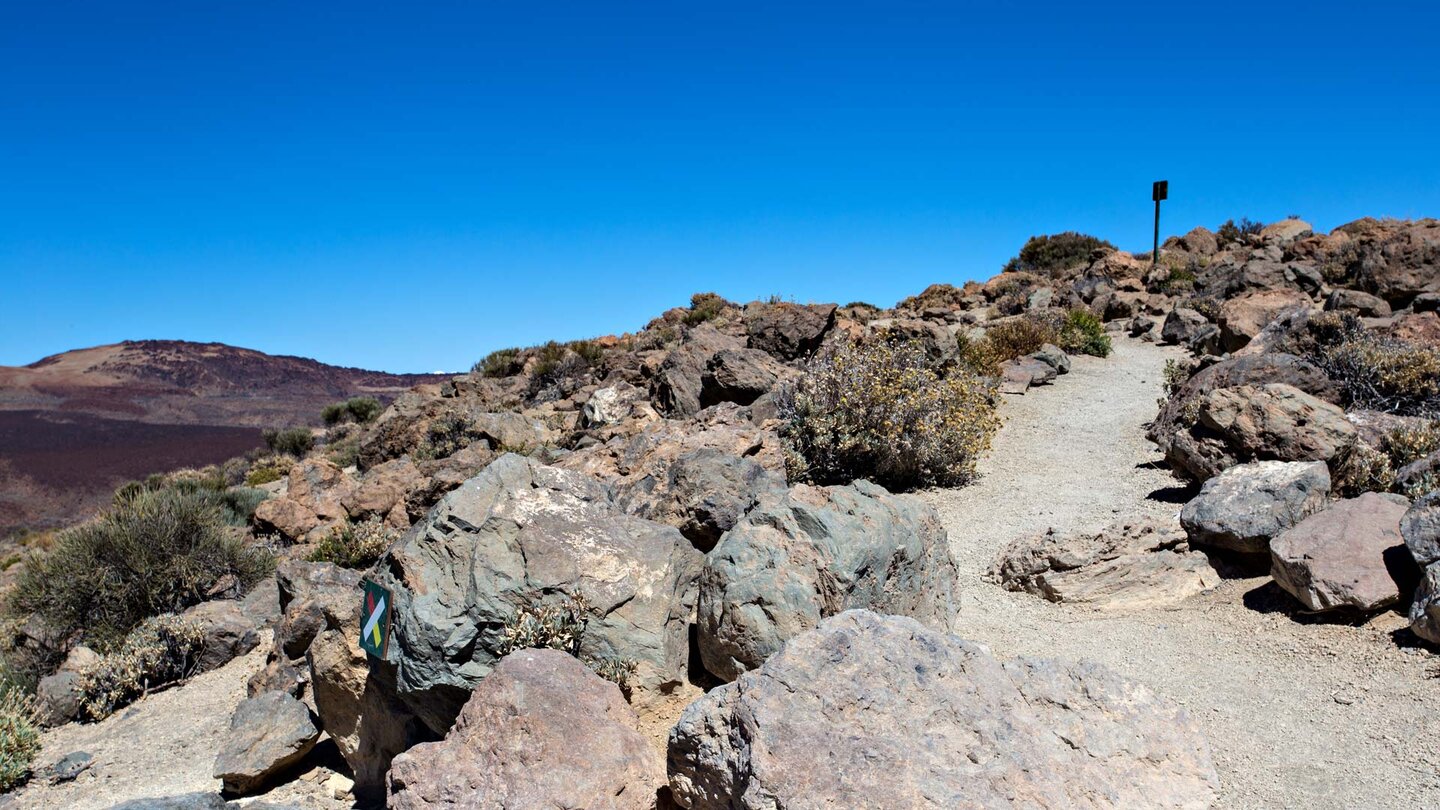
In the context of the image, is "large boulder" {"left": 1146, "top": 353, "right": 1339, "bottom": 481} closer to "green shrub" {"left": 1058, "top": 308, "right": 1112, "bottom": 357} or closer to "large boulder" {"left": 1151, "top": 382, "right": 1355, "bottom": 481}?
"large boulder" {"left": 1151, "top": 382, "right": 1355, "bottom": 481}

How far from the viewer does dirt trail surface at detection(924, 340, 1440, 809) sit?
4262mm

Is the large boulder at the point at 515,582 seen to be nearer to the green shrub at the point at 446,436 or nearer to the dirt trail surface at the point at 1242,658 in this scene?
the dirt trail surface at the point at 1242,658

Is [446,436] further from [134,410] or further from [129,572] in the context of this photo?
[134,410]

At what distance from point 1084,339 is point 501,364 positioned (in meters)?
16.1

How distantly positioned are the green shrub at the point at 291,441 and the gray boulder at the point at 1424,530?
25.3m

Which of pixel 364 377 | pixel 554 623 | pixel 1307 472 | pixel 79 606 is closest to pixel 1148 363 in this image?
pixel 1307 472

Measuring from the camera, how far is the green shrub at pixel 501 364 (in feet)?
82.3

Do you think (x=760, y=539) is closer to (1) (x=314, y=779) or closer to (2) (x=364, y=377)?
(1) (x=314, y=779)

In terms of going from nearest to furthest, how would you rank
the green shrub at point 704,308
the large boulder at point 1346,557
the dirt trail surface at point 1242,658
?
the dirt trail surface at point 1242,658 → the large boulder at point 1346,557 → the green shrub at point 704,308

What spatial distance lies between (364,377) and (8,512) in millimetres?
39859

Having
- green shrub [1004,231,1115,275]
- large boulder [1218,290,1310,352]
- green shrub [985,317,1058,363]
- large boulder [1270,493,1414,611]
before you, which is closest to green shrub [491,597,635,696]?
large boulder [1270,493,1414,611]

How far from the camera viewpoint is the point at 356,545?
33.6 ft

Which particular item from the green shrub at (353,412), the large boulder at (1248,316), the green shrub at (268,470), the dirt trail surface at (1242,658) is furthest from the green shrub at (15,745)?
the green shrub at (353,412)

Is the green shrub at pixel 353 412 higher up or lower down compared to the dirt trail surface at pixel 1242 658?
higher up
